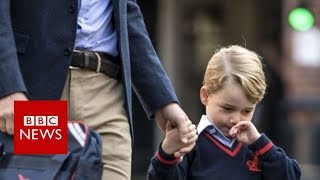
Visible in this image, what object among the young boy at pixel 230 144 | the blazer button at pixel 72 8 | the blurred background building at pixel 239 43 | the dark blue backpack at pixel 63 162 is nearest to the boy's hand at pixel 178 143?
the young boy at pixel 230 144

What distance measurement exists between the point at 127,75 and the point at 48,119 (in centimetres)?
44

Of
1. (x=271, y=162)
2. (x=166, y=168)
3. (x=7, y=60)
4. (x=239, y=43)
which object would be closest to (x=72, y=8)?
(x=7, y=60)

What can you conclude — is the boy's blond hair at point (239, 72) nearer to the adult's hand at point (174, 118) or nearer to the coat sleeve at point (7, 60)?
the adult's hand at point (174, 118)

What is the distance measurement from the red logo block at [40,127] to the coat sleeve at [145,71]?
49 centimetres

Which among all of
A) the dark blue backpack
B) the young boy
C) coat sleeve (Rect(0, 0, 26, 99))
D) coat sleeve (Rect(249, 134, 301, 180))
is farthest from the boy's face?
coat sleeve (Rect(0, 0, 26, 99))

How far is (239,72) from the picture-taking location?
14.3 feet

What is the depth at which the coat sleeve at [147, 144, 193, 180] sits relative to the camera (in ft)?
13.7

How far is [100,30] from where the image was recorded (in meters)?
4.28

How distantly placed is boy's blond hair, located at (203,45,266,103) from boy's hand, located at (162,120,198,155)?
0.24m

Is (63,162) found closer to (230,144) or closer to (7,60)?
(7,60)

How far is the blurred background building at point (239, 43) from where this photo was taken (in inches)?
612

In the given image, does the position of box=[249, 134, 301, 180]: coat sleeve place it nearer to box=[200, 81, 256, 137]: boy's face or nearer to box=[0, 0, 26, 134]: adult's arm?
box=[200, 81, 256, 137]: boy's face

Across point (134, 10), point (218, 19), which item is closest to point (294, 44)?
point (218, 19)

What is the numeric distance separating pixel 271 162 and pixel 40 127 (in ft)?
2.98
